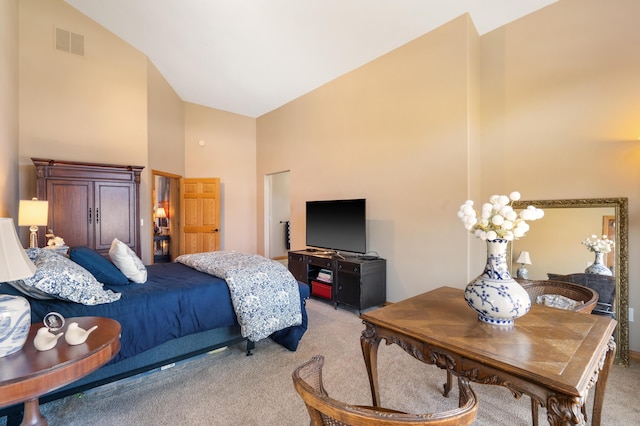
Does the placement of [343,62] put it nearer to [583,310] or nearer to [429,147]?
[429,147]

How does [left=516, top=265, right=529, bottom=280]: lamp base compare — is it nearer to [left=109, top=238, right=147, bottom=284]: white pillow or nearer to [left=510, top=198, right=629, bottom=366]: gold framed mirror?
[left=510, top=198, right=629, bottom=366]: gold framed mirror

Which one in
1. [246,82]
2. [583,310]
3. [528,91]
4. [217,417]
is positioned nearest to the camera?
[583,310]

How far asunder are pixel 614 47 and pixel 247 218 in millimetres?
6106

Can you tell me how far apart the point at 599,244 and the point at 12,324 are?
13.4 feet

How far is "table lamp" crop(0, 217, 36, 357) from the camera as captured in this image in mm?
1175

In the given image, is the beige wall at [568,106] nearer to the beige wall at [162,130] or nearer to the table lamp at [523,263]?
the table lamp at [523,263]

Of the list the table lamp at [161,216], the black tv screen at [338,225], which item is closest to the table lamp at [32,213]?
the black tv screen at [338,225]

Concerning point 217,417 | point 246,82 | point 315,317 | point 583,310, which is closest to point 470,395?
point 583,310

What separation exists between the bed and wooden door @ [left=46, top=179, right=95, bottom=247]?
1.78 metres

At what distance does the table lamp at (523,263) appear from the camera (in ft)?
10.0

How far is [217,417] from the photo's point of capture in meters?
1.86

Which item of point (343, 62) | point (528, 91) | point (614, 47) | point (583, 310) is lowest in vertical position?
point (583, 310)

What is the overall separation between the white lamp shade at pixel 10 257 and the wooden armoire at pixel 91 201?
9.83ft

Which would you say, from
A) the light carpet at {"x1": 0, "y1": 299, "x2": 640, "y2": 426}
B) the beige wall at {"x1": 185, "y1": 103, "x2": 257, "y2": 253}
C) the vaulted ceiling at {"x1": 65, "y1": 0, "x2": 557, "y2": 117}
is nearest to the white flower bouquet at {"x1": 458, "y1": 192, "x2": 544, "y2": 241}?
the light carpet at {"x1": 0, "y1": 299, "x2": 640, "y2": 426}
